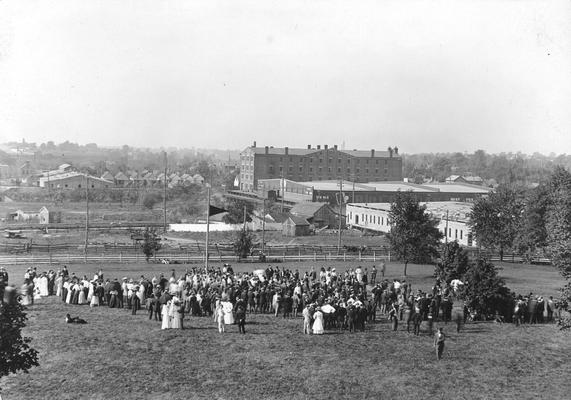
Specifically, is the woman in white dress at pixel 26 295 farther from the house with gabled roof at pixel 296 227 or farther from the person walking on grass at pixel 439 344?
the house with gabled roof at pixel 296 227

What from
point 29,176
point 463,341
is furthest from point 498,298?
point 29,176

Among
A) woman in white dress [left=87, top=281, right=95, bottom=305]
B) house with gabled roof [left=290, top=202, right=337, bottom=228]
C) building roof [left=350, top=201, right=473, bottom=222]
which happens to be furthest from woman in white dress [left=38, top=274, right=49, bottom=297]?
house with gabled roof [left=290, top=202, right=337, bottom=228]

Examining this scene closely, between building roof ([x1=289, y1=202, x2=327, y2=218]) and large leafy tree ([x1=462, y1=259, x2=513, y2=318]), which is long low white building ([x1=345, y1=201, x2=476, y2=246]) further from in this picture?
large leafy tree ([x1=462, y1=259, x2=513, y2=318])

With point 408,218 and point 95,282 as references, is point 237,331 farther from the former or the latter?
point 408,218

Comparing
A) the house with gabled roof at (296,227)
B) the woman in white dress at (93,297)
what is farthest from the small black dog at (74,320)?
the house with gabled roof at (296,227)

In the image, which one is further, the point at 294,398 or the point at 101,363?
the point at 101,363
